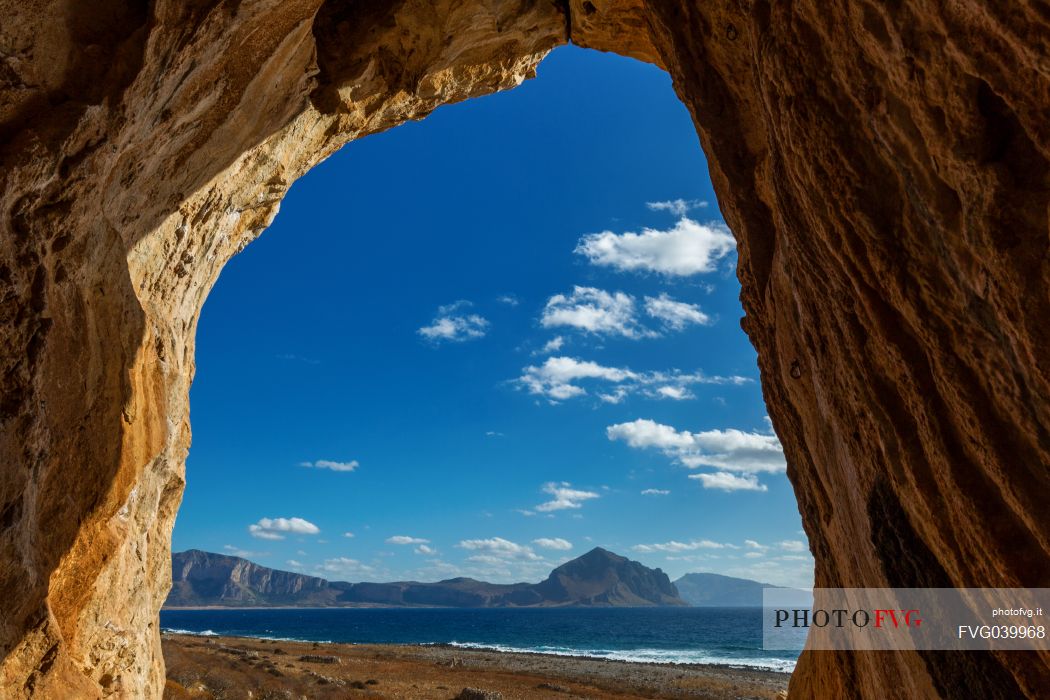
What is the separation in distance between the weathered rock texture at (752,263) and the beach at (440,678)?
52.5 feet

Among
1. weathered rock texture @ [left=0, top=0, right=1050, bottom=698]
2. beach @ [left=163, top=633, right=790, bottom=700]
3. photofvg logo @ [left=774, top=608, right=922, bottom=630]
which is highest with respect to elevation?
weathered rock texture @ [left=0, top=0, right=1050, bottom=698]

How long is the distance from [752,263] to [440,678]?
34.6 m

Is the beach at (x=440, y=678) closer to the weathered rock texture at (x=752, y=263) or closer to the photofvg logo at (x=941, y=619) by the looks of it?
the weathered rock texture at (x=752, y=263)

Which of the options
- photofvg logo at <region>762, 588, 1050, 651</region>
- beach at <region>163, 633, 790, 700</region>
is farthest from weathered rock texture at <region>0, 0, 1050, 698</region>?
beach at <region>163, 633, 790, 700</region>

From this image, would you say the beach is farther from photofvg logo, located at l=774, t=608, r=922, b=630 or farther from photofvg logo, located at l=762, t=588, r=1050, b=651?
photofvg logo, located at l=762, t=588, r=1050, b=651

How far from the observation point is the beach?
24.2 m

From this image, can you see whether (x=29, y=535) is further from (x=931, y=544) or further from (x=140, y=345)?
(x=931, y=544)

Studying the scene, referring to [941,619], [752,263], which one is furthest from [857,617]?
[752,263]

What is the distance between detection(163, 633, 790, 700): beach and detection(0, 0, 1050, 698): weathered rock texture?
1599 cm

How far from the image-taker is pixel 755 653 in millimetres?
66688

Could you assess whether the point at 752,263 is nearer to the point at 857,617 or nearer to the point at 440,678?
the point at 857,617

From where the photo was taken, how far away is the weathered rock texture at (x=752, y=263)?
12.3 ft

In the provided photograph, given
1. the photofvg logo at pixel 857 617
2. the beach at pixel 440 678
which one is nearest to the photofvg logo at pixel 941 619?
the photofvg logo at pixel 857 617

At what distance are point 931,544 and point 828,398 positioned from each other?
5.31 feet
